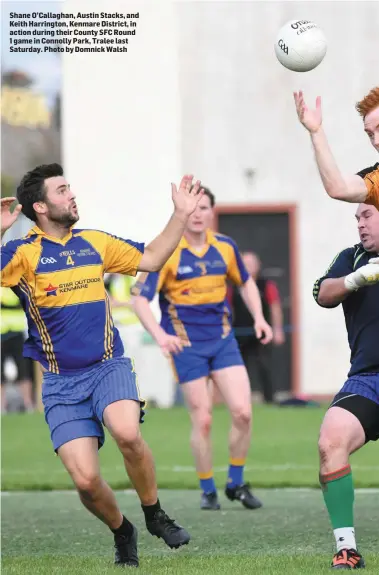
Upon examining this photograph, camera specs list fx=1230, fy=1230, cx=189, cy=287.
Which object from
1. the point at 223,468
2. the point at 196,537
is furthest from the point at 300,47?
the point at 223,468

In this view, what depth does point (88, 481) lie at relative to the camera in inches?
253

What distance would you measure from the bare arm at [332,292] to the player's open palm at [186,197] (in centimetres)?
89

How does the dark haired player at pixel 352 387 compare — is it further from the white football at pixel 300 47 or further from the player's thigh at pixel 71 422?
the player's thigh at pixel 71 422

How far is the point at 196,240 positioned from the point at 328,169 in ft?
13.3

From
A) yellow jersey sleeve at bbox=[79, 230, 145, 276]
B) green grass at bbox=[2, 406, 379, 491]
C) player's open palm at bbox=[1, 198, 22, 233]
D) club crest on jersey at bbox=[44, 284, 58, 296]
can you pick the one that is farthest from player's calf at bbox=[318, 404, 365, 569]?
green grass at bbox=[2, 406, 379, 491]

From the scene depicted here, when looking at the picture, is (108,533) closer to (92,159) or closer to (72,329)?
(72,329)

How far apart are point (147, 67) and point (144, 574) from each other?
14.8 meters

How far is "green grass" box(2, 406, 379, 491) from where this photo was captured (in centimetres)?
1064

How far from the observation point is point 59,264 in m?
6.71

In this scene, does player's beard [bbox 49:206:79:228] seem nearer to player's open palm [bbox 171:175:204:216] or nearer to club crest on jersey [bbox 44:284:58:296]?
club crest on jersey [bbox 44:284:58:296]

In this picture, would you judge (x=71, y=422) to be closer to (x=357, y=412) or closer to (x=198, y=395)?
(x=357, y=412)

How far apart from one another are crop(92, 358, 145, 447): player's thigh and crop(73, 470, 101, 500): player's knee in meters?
0.21

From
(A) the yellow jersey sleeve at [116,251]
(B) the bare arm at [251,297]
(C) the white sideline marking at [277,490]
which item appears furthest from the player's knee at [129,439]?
(C) the white sideline marking at [277,490]

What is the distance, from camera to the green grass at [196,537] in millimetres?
6156
